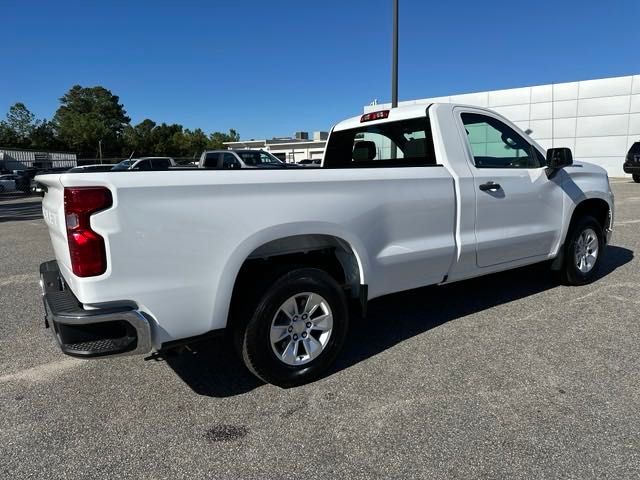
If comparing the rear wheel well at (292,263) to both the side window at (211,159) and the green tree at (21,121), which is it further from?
the green tree at (21,121)

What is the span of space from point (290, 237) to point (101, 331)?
1243 millimetres

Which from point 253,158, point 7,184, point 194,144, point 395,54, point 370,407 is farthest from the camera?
point 194,144

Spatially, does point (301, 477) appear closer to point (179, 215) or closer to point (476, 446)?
point (476, 446)

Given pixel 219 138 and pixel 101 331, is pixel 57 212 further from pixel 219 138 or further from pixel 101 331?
pixel 219 138

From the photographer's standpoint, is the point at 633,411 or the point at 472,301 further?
the point at 472,301

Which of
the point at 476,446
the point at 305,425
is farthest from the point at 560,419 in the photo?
the point at 305,425

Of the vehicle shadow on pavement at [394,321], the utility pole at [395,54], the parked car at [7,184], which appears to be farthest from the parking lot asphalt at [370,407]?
the parked car at [7,184]

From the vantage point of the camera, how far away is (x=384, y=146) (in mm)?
5051

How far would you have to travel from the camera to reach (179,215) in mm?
2604

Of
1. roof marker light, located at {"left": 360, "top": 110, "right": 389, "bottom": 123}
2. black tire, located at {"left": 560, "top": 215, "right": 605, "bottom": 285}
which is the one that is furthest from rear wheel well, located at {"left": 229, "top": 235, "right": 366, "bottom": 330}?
black tire, located at {"left": 560, "top": 215, "right": 605, "bottom": 285}

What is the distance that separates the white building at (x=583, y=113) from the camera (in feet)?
105

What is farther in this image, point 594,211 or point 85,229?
point 594,211

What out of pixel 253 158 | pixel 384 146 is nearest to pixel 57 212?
pixel 384 146

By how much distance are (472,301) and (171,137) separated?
98.1 metres
